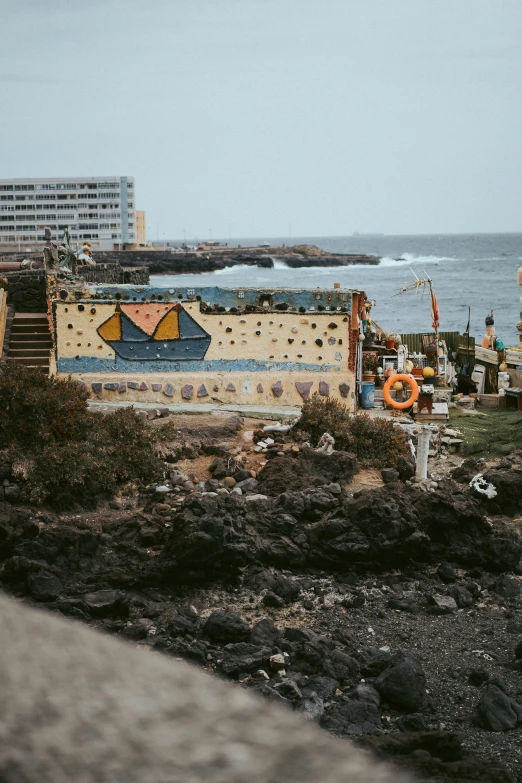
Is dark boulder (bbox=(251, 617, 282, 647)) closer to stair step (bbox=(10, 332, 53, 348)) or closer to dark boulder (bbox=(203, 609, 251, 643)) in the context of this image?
dark boulder (bbox=(203, 609, 251, 643))

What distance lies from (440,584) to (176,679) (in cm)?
1036

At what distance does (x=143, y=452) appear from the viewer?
14.7 m

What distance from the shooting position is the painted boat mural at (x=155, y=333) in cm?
1908

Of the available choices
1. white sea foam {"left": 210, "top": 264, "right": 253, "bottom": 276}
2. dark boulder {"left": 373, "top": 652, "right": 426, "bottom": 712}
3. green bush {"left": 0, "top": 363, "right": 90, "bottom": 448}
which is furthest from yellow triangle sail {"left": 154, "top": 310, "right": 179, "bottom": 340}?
white sea foam {"left": 210, "top": 264, "right": 253, "bottom": 276}

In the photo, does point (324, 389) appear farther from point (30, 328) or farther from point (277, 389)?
point (30, 328)

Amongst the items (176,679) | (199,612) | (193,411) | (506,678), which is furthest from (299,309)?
(176,679)

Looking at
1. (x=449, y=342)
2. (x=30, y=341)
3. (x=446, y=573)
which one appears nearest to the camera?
(x=446, y=573)

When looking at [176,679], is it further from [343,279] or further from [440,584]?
[343,279]

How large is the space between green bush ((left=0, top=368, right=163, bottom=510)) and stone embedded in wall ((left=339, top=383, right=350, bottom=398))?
4.57 meters

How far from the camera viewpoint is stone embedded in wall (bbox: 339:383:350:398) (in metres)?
18.8

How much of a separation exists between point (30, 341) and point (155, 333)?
286cm

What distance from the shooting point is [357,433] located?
16.7 m

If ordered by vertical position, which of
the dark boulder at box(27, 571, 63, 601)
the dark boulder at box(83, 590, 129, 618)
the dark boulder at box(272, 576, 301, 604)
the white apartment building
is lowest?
the dark boulder at box(272, 576, 301, 604)

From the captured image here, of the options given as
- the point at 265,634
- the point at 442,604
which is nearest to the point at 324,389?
the point at 442,604
